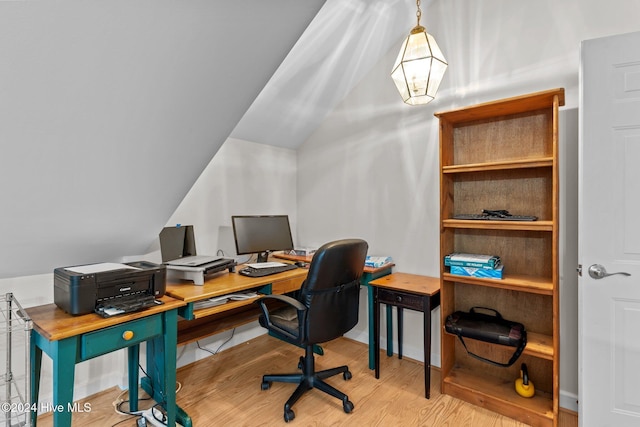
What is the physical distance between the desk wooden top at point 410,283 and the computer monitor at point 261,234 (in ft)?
3.07

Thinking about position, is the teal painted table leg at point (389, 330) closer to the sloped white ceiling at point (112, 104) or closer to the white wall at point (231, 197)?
the white wall at point (231, 197)

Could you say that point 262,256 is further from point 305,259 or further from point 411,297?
point 411,297

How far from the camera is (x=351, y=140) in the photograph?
319 cm

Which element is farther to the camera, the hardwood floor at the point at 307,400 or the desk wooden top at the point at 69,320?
the hardwood floor at the point at 307,400

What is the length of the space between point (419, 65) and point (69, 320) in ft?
7.02

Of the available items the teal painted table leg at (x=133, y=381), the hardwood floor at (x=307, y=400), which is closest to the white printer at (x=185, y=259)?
the teal painted table leg at (x=133, y=381)

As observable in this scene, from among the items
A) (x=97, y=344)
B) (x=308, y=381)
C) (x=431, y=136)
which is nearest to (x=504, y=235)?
(x=431, y=136)

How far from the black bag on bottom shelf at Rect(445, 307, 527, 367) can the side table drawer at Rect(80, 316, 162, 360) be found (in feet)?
5.89

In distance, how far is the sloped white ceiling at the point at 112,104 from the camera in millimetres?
1138

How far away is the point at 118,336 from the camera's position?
1.61m

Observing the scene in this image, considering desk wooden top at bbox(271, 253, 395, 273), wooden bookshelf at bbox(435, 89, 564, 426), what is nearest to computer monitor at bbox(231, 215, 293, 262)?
desk wooden top at bbox(271, 253, 395, 273)

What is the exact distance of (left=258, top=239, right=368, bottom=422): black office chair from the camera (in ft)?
6.51

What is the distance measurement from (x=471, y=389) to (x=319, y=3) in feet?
7.95

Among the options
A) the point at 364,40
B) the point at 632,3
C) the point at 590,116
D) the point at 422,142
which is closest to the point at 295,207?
the point at 422,142
